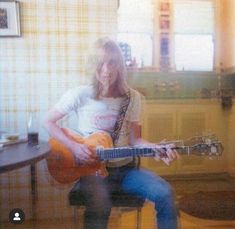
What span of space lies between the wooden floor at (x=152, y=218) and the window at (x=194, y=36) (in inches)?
14.5

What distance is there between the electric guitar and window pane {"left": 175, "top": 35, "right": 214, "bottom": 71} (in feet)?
0.81

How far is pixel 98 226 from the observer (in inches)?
42.6

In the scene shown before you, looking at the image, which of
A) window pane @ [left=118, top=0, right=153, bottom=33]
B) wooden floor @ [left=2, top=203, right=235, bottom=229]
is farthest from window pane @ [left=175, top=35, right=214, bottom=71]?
wooden floor @ [left=2, top=203, right=235, bottom=229]

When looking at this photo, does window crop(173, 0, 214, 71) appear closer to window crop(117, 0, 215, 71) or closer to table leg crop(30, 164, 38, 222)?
window crop(117, 0, 215, 71)

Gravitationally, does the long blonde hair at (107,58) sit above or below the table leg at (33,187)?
above

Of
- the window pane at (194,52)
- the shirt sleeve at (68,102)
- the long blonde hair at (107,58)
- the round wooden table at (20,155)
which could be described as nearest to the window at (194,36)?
the window pane at (194,52)

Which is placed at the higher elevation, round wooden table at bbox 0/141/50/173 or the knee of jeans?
round wooden table at bbox 0/141/50/173

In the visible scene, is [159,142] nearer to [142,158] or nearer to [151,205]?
[142,158]

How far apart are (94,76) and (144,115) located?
20 cm

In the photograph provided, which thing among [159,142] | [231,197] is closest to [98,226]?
[159,142]

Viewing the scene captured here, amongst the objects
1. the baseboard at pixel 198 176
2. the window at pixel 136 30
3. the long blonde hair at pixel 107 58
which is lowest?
the baseboard at pixel 198 176

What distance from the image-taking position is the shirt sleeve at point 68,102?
989 millimetres

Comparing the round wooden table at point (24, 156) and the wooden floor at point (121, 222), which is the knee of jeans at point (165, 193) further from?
the round wooden table at point (24, 156)

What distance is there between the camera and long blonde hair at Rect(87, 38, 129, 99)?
0.98 meters
